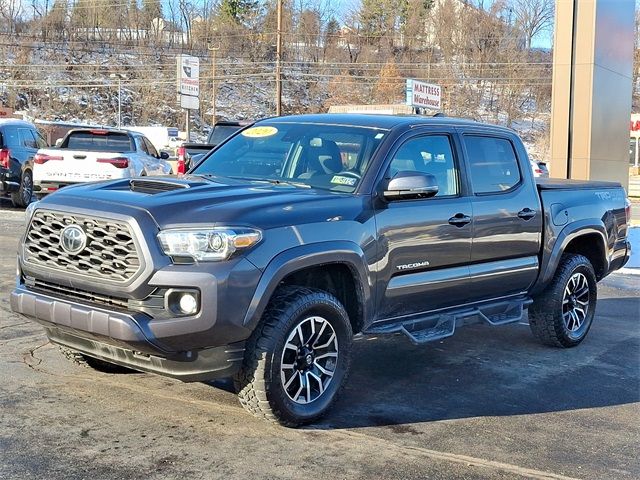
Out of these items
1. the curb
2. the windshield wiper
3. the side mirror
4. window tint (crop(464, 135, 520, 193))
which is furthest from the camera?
the curb

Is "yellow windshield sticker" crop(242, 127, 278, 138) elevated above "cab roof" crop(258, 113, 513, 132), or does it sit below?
below

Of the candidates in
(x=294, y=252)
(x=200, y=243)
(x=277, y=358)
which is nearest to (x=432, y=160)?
(x=294, y=252)

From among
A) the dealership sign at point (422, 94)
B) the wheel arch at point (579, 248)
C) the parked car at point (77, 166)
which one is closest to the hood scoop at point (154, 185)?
the wheel arch at point (579, 248)

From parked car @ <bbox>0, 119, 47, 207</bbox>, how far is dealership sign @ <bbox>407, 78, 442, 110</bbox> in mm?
20187

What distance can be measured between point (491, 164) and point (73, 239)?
343 centimetres

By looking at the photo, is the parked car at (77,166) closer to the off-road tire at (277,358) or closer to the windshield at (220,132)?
the windshield at (220,132)

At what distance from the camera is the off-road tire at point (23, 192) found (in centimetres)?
1670

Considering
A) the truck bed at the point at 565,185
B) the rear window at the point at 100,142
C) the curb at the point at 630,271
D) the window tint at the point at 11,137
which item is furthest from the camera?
the window tint at the point at 11,137

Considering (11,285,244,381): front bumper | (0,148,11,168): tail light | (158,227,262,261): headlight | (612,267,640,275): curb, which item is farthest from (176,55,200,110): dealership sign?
(158,227,262,261): headlight

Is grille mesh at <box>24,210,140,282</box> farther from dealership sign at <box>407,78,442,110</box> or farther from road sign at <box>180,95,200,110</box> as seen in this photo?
road sign at <box>180,95,200,110</box>

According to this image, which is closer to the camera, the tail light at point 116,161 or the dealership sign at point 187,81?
the tail light at point 116,161

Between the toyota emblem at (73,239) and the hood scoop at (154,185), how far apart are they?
46 centimetres

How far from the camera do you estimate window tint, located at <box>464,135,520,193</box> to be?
612 centimetres

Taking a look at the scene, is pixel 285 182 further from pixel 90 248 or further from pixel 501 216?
pixel 501 216
